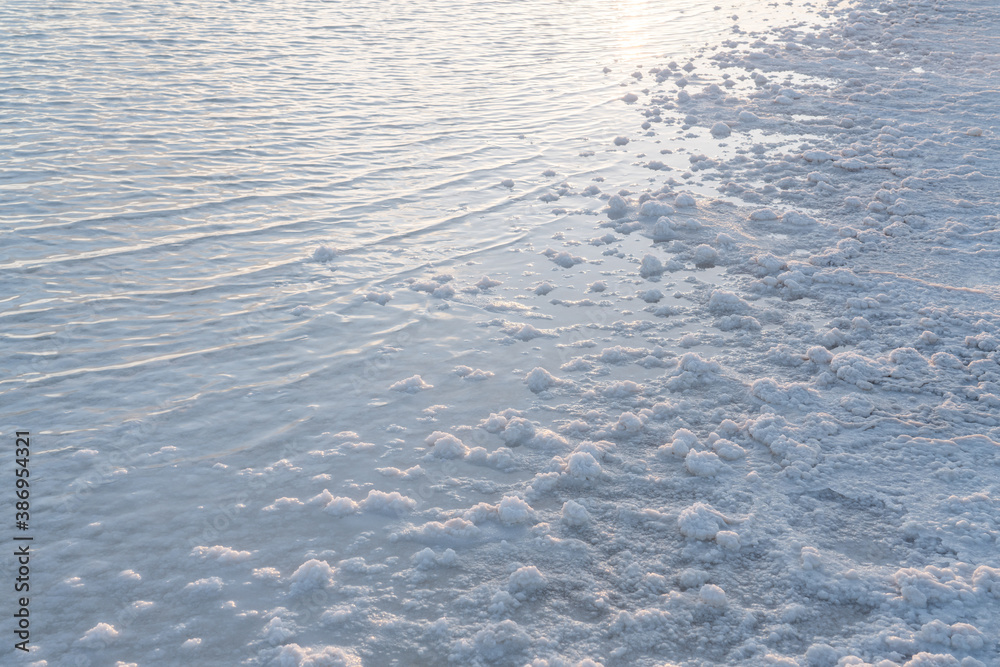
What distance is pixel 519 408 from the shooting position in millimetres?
5586

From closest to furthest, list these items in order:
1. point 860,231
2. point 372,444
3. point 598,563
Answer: point 598,563 < point 372,444 < point 860,231

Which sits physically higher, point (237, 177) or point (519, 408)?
point (237, 177)

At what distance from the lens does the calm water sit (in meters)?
6.28

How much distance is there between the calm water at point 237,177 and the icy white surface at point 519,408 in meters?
0.07

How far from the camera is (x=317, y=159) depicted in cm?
1100

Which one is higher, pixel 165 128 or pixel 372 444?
pixel 165 128

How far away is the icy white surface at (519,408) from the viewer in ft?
12.5

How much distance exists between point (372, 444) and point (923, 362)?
4.61m

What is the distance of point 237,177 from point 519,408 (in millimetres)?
6630

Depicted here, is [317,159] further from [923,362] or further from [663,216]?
[923,362]

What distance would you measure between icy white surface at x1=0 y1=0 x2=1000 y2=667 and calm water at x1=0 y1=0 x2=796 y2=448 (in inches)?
2.8

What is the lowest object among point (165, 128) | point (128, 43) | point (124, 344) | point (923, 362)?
point (923, 362)

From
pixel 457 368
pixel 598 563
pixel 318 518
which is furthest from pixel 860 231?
pixel 318 518

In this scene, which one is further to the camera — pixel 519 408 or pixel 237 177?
pixel 237 177
